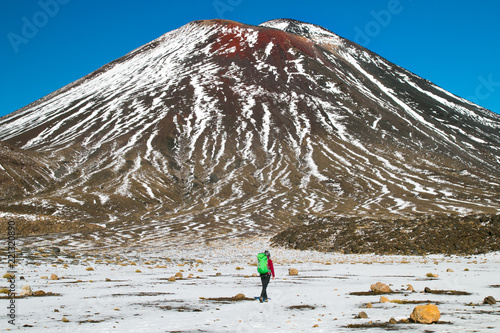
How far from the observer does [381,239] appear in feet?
125

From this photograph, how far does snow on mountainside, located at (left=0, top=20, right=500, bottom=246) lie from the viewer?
3418 inches

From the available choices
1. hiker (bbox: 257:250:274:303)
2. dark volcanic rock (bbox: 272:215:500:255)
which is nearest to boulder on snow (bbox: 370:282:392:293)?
hiker (bbox: 257:250:274:303)

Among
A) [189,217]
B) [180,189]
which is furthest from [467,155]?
[189,217]

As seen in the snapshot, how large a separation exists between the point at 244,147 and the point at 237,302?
391 ft

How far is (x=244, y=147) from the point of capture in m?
133

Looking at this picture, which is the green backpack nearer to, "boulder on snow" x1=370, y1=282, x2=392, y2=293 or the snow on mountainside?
"boulder on snow" x1=370, y1=282, x2=392, y2=293

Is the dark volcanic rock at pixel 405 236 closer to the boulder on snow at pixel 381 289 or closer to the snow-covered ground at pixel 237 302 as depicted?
the snow-covered ground at pixel 237 302

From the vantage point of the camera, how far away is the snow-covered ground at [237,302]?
10.4m

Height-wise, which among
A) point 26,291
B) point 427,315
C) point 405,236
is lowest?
point 427,315

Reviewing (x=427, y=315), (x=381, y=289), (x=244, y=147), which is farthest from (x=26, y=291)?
(x=244, y=147)

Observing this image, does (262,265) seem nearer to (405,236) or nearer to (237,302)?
(237,302)

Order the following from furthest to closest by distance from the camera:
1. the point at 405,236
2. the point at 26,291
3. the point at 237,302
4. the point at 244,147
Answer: the point at 244,147 → the point at 405,236 → the point at 26,291 → the point at 237,302

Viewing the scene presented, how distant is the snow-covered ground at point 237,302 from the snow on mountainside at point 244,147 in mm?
37881

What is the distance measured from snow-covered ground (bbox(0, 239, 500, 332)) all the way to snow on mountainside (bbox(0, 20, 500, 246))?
37881 millimetres
